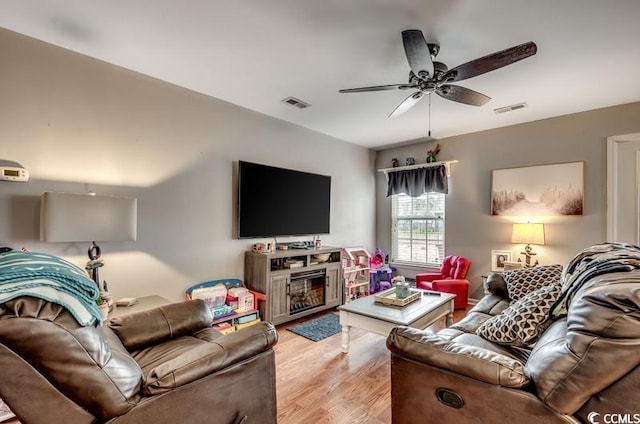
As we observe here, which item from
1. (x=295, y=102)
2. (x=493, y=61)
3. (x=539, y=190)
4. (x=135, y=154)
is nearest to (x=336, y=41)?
(x=493, y=61)

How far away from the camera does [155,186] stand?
9.62 feet

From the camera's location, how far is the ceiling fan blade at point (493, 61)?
1816 millimetres

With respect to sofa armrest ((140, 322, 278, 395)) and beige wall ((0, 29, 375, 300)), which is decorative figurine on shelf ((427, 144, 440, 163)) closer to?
beige wall ((0, 29, 375, 300))

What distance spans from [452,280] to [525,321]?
2379 millimetres

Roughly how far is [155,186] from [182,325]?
61.2 inches

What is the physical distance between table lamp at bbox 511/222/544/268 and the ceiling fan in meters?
2.03

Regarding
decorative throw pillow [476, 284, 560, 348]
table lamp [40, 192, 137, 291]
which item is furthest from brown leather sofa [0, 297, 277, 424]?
decorative throw pillow [476, 284, 560, 348]

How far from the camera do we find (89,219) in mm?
2199

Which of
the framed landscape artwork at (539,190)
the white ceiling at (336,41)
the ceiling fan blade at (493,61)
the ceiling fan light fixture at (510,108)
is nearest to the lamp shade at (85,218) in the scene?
the white ceiling at (336,41)

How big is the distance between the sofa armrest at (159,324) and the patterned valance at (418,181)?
3938mm

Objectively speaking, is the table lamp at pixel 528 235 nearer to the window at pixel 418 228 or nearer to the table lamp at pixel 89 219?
the window at pixel 418 228

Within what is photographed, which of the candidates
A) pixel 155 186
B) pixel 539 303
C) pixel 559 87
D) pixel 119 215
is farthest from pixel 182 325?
pixel 559 87

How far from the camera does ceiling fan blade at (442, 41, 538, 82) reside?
182 cm
